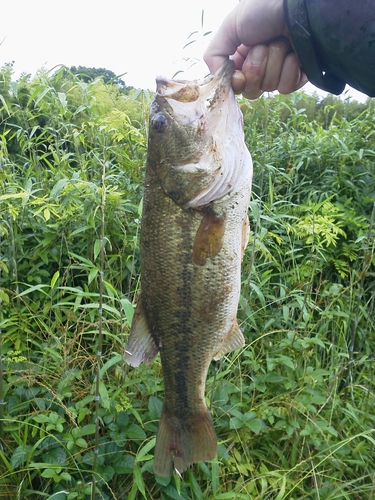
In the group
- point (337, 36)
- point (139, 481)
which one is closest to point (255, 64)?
point (337, 36)

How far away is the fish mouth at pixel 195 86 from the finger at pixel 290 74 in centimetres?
26

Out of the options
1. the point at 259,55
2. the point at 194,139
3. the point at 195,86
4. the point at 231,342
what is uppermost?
the point at 259,55

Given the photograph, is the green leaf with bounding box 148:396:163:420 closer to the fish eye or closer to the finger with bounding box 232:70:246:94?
the fish eye

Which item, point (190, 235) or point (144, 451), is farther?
point (144, 451)

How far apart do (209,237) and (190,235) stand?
0.08m

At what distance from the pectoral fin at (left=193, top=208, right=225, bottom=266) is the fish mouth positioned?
478 mm

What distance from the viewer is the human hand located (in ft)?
5.31

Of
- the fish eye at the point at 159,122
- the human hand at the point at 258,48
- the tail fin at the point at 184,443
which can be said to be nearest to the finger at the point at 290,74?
the human hand at the point at 258,48

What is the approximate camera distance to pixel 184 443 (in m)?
1.78

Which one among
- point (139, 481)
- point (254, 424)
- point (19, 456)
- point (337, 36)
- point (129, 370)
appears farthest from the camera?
point (129, 370)

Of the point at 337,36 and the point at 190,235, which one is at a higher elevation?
the point at 337,36

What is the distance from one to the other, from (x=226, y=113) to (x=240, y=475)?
1907mm

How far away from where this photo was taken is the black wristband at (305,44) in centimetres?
146

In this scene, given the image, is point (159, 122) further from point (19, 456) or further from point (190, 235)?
point (19, 456)
